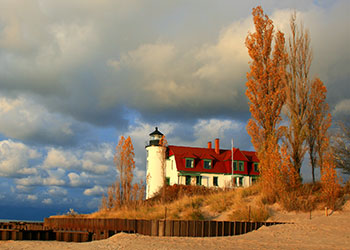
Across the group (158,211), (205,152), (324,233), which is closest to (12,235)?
(158,211)

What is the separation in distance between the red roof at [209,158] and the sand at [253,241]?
2352cm

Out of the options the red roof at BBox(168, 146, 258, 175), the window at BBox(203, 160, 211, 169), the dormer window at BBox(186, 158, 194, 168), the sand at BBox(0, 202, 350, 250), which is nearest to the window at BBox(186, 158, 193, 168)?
the dormer window at BBox(186, 158, 194, 168)

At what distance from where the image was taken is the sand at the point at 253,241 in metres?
10.3

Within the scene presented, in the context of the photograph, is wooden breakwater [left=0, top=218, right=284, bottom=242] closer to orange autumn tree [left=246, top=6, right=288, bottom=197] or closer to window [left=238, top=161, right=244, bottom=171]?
orange autumn tree [left=246, top=6, right=288, bottom=197]

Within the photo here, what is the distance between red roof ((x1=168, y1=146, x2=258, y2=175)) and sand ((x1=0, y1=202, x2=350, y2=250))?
23523mm

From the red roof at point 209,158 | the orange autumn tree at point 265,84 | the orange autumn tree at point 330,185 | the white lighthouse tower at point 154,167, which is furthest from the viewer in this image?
the red roof at point 209,158

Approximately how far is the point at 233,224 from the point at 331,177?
274 inches

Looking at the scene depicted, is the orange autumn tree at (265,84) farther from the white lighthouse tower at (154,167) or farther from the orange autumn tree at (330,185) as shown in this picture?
the white lighthouse tower at (154,167)

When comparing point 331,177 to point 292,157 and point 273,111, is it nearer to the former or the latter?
point 292,157

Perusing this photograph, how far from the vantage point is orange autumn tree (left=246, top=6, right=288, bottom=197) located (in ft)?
70.7

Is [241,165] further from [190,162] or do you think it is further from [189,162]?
[189,162]

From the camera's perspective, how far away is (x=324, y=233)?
12430 millimetres

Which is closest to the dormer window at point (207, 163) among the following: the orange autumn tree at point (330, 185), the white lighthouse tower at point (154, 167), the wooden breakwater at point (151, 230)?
the white lighthouse tower at point (154, 167)

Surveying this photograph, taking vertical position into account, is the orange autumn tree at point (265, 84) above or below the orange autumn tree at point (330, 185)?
above
